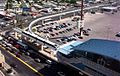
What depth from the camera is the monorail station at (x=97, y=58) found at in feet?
177

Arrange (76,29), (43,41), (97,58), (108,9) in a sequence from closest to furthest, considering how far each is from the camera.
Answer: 1. (97,58)
2. (43,41)
3. (76,29)
4. (108,9)

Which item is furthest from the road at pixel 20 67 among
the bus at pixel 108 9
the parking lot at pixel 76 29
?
the bus at pixel 108 9

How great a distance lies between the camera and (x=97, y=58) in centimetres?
5662

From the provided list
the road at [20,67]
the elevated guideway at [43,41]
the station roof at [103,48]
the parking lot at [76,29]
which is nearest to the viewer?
the station roof at [103,48]

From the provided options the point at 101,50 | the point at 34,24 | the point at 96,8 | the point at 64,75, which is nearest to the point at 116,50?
the point at 101,50

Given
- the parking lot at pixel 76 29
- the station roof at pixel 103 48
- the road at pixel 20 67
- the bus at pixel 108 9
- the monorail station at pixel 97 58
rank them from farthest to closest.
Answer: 1. the bus at pixel 108 9
2. the parking lot at pixel 76 29
3. the road at pixel 20 67
4. the station roof at pixel 103 48
5. the monorail station at pixel 97 58

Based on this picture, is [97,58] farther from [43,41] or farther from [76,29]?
[76,29]

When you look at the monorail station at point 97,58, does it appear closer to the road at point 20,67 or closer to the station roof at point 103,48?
the station roof at point 103,48

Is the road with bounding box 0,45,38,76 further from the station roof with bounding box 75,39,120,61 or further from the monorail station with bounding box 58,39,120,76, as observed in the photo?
the station roof with bounding box 75,39,120,61

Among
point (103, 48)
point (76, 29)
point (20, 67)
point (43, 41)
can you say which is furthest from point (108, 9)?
point (103, 48)

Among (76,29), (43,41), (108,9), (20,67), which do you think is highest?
(43,41)

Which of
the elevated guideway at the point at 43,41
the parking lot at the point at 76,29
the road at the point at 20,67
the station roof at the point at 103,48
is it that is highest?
the station roof at the point at 103,48

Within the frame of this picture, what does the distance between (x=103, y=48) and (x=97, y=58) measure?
111 inches

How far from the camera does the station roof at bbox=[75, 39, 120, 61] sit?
54547mm
